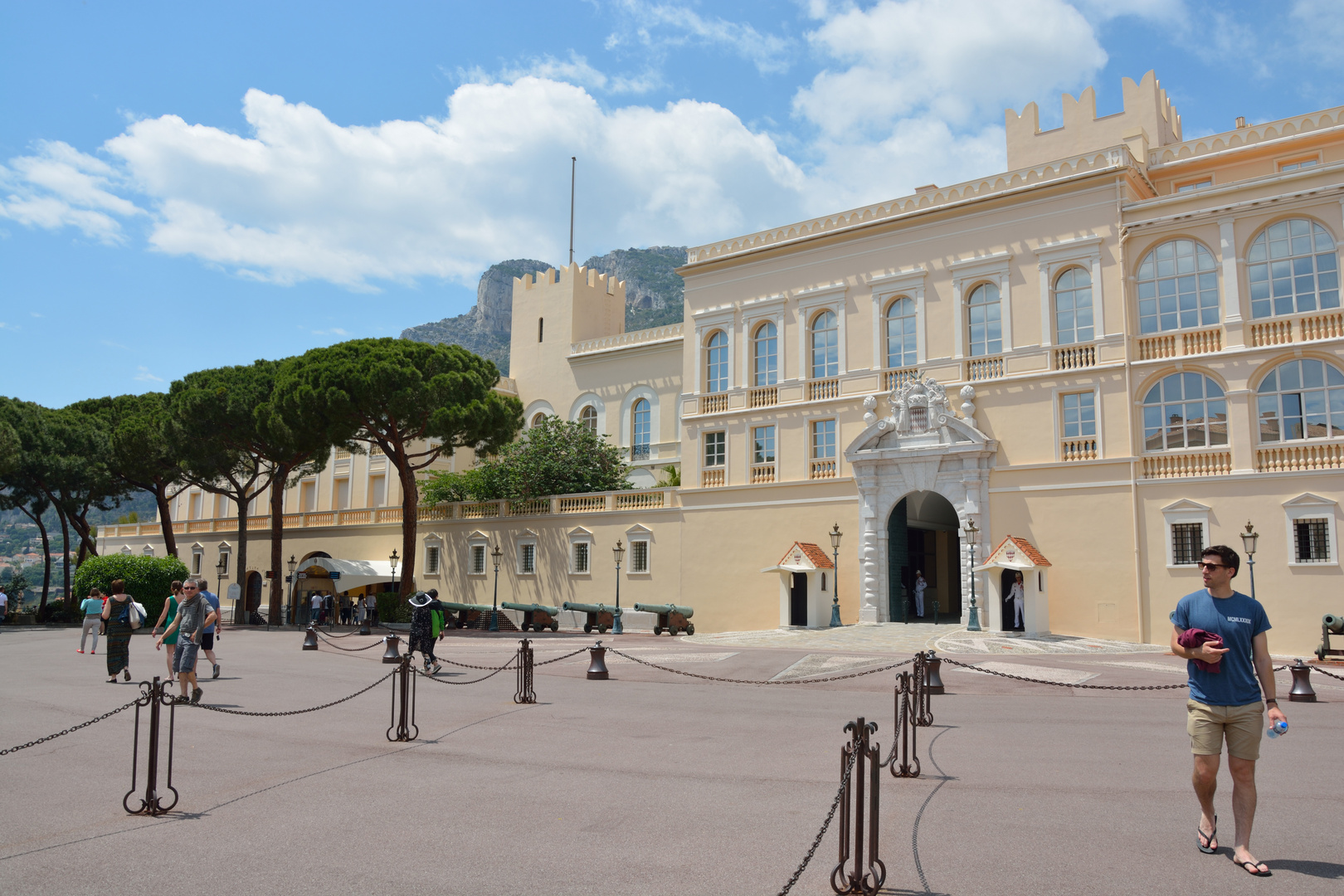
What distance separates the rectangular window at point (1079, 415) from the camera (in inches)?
999

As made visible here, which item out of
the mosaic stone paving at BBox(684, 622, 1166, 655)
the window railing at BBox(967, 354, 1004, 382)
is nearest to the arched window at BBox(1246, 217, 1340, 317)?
the window railing at BBox(967, 354, 1004, 382)

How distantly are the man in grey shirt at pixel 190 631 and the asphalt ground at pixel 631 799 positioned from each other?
728 mm

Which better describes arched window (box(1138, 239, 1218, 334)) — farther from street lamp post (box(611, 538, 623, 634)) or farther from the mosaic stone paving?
street lamp post (box(611, 538, 623, 634))

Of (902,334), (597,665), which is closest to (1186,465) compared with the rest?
(902,334)

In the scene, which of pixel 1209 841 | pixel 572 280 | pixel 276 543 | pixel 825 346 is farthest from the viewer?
pixel 572 280

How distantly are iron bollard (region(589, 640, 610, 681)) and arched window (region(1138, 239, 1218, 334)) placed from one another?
17.3 meters

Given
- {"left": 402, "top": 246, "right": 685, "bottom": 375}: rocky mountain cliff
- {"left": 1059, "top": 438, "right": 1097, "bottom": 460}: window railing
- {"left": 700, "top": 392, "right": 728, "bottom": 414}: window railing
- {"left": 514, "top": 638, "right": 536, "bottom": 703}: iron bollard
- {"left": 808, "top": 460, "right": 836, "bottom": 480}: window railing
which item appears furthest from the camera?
{"left": 402, "top": 246, "right": 685, "bottom": 375}: rocky mountain cliff

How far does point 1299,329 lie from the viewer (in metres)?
22.9

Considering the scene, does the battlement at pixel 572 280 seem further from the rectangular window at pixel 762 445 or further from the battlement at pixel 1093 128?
the battlement at pixel 1093 128

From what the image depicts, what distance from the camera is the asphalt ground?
18.4 ft

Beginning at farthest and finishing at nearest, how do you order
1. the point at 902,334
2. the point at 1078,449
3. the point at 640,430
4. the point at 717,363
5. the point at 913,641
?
the point at 640,430 < the point at 717,363 < the point at 902,334 < the point at 1078,449 < the point at 913,641

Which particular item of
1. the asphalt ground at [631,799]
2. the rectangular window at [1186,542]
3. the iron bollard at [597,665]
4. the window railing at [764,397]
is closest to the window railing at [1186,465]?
the rectangular window at [1186,542]

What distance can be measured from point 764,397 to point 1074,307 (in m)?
9.77

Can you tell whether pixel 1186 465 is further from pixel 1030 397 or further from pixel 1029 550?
pixel 1029 550
